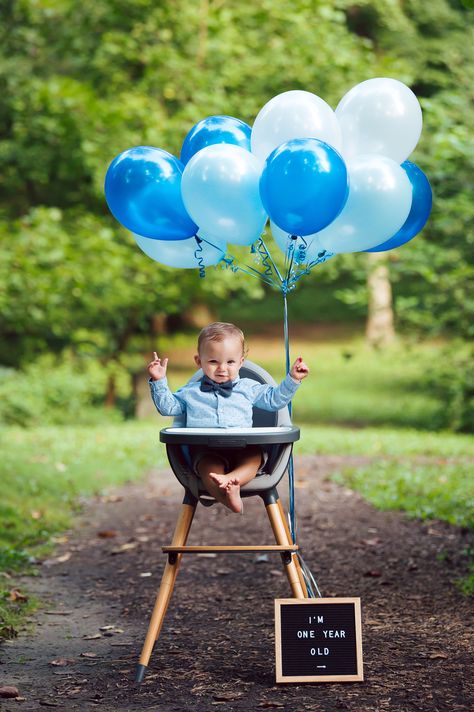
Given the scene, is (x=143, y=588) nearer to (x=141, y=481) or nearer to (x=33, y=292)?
(x=141, y=481)

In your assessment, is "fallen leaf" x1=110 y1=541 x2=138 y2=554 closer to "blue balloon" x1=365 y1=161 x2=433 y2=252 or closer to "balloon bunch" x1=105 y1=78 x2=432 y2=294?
"balloon bunch" x1=105 y1=78 x2=432 y2=294

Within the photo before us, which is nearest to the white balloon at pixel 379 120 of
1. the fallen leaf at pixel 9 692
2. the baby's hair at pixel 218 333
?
the baby's hair at pixel 218 333

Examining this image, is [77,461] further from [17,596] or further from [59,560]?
[17,596]

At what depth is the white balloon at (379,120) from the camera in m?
4.25

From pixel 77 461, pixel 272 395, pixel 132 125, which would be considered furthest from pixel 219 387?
pixel 132 125

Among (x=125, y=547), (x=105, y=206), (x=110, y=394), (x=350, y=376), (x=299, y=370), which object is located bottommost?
(x=125, y=547)

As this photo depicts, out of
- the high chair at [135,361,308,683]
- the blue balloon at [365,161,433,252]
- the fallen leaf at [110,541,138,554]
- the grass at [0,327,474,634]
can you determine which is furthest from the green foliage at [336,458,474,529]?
the high chair at [135,361,308,683]

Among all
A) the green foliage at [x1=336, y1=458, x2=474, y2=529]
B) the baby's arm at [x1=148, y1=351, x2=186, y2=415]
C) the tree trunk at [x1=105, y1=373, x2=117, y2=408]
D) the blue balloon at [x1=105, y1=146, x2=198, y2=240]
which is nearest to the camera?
the baby's arm at [x1=148, y1=351, x2=186, y2=415]

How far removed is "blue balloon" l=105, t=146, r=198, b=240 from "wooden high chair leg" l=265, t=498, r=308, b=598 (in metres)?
1.32

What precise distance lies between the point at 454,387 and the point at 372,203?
9.81 m

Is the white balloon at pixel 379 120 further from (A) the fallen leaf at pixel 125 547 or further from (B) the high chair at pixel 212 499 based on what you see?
(A) the fallen leaf at pixel 125 547

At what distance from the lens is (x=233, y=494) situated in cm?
375

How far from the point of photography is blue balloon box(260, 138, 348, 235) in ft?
12.2

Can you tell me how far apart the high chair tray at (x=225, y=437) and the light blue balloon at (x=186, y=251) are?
38.5 inches
